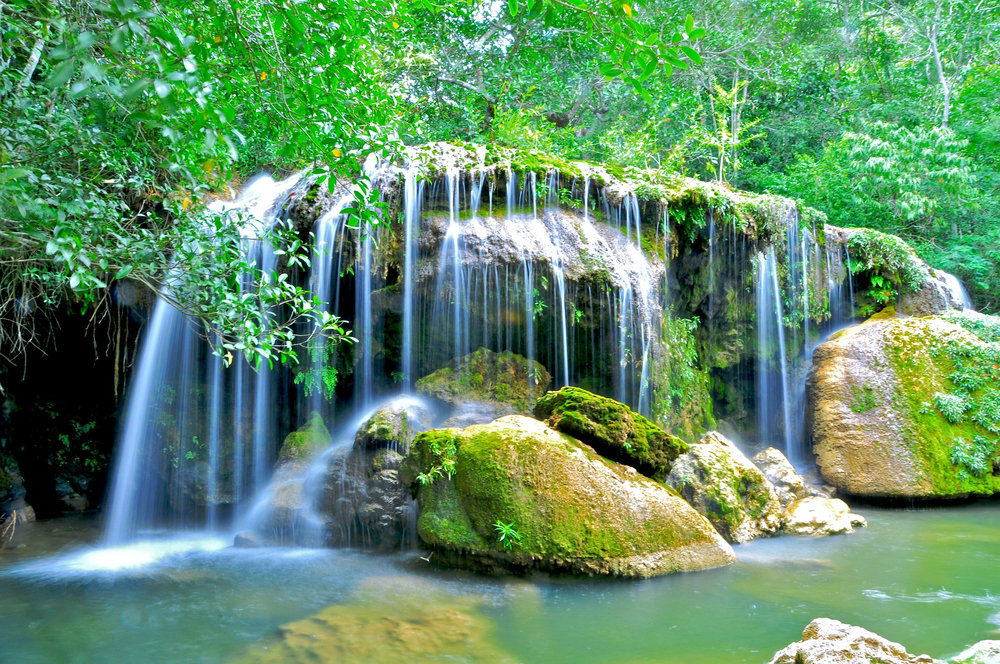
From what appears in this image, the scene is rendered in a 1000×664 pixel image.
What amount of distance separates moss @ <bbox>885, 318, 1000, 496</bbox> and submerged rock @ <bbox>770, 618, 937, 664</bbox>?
7214 millimetres

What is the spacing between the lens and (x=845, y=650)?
315cm

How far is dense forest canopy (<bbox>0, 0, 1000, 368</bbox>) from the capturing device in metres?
3.41

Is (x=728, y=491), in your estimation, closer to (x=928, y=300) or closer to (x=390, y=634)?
(x=390, y=634)

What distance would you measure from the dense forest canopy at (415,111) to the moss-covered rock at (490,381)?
7.40ft

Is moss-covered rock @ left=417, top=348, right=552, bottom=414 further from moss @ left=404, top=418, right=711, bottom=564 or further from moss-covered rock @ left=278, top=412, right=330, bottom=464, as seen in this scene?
moss @ left=404, top=418, right=711, bottom=564

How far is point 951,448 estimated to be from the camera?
952 centimetres

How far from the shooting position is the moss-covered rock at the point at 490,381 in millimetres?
8680

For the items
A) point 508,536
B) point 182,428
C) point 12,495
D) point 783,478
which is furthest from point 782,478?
point 12,495

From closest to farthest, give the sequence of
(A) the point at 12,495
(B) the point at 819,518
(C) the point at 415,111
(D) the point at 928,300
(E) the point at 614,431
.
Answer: (E) the point at 614,431 → (B) the point at 819,518 → (A) the point at 12,495 → (D) the point at 928,300 → (C) the point at 415,111

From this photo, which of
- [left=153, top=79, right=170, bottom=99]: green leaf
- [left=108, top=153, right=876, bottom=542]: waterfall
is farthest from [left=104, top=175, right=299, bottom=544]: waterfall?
[left=153, top=79, right=170, bottom=99]: green leaf

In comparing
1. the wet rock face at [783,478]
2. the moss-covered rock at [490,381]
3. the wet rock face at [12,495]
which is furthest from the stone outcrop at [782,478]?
the wet rock face at [12,495]

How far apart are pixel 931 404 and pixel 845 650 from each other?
8.33m

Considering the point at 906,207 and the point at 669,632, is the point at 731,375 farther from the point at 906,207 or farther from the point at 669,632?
the point at 669,632

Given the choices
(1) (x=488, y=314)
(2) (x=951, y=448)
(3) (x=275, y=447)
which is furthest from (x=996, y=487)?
(3) (x=275, y=447)
